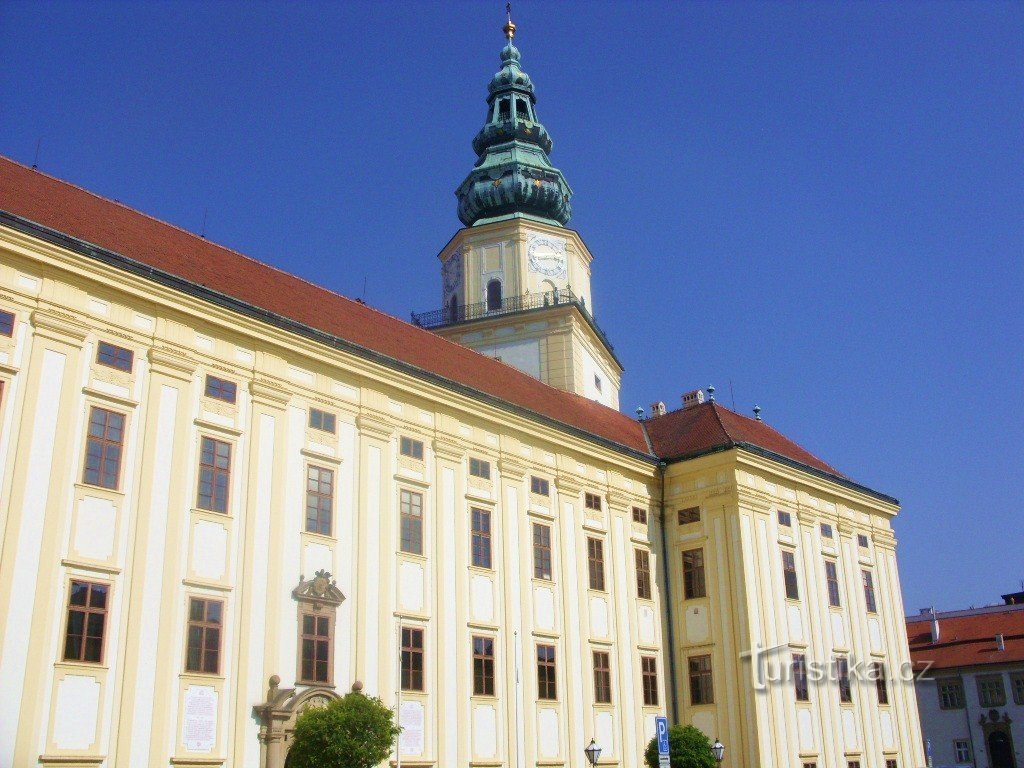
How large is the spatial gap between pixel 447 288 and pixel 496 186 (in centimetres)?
458

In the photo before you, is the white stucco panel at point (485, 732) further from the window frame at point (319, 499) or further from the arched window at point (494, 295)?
the arched window at point (494, 295)

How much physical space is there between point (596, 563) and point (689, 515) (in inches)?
179

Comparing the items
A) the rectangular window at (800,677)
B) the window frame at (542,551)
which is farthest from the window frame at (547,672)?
the rectangular window at (800,677)

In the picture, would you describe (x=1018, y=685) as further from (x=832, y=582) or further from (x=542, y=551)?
(x=542, y=551)

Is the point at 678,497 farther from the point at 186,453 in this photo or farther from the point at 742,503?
the point at 186,453

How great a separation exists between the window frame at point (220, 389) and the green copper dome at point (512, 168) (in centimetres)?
2325

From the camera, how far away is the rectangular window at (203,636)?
2077 cm

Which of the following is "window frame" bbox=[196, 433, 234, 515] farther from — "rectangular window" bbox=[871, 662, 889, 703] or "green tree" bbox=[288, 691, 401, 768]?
"rectangular window" bbox=[871, 662, 889, 703]

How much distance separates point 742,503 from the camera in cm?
3294

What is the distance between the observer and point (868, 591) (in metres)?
37.2

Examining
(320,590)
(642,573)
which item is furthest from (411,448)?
(642,573)

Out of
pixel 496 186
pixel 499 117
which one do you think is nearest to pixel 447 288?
pixel 496 186

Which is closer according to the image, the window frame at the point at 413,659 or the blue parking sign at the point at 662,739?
the blue parking sign at the point at 662,739

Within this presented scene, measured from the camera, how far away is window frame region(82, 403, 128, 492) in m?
20.4
